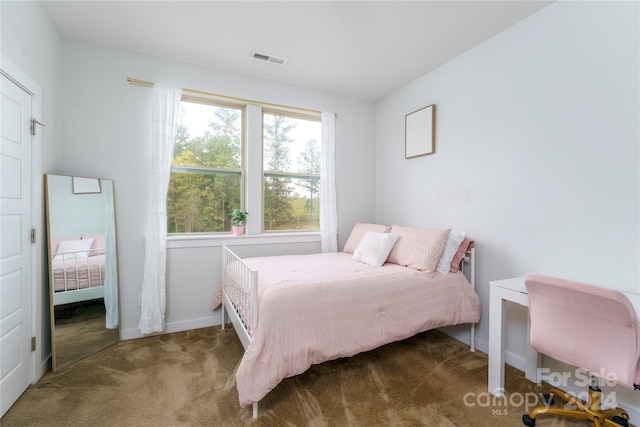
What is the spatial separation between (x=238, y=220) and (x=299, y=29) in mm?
1873

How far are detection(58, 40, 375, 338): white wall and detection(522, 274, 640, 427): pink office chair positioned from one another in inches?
107

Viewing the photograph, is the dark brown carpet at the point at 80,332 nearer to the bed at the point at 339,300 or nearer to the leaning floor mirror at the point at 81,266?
the leaning floor mirror at the point at 81,266

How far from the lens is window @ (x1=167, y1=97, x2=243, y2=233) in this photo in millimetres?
2953

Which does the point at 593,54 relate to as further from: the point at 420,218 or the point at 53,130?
the point at 53,130

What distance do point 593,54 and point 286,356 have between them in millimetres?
2703

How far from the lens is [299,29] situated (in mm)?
2324

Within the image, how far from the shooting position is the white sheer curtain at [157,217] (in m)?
2.65

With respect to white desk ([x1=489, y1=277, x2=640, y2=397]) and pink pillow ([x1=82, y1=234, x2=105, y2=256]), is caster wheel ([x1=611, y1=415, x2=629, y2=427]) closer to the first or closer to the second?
white desk ([x1=489, y1=277, x2=640, y2=397])

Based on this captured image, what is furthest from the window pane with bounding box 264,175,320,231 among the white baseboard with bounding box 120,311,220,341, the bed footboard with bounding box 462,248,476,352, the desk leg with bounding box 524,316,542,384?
the desk leg with bounding box 524,316,542,384

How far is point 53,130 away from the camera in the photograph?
7.50ft

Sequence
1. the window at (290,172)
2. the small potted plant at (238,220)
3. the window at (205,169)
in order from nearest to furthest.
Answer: the window at (205,169) < the small potted plant at (238,220) < the window at (290,172)

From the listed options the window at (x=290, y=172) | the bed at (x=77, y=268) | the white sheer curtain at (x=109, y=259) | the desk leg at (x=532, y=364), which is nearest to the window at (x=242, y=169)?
the window at (x=290, y=172)

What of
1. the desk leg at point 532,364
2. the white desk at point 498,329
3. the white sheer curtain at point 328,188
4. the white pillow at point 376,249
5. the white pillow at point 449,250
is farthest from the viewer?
the white sheer curtain at point 328,188

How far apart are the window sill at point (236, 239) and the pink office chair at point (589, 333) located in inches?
90.8
